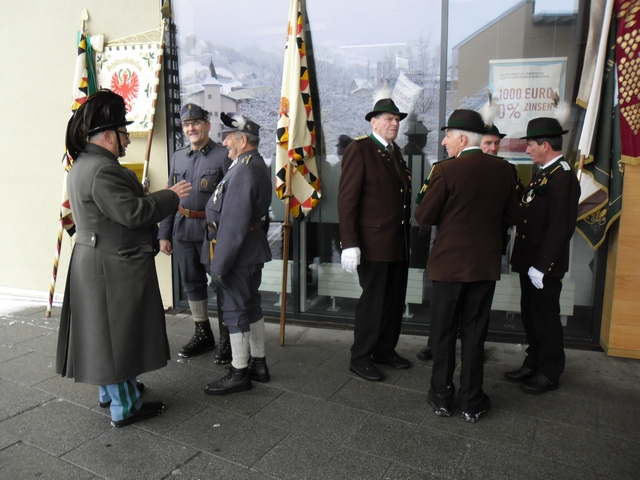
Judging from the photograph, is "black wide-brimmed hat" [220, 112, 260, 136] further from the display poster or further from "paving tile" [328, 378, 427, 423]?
the display poster

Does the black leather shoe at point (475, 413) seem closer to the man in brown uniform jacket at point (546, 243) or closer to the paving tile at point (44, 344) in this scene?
the man in brown uniform jacket at point (546, 243)

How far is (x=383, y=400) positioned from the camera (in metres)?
3.22

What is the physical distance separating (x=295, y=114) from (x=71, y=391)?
2.57 meters

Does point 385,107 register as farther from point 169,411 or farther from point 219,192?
point 169,411

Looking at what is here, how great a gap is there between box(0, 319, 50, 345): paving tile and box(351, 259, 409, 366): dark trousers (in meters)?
2.84

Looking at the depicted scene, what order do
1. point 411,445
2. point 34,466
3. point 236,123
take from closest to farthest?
point 34,466 < point 411,445 < point 236,123

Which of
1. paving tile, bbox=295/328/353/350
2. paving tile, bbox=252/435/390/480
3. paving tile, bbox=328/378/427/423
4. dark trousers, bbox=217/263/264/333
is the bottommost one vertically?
paving tile, bbox=252/435/390/480

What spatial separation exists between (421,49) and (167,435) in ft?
11.1

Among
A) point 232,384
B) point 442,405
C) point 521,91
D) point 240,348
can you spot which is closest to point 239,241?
point 240,348

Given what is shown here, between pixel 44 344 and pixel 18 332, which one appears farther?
pixel 18 332

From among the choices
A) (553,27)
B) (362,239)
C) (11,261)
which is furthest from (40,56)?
(553,27)

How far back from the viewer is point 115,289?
2.82 m

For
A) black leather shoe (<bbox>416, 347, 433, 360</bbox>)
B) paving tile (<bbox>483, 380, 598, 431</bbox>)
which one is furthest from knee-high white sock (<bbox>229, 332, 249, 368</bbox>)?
paving tile (<bbox>483, 380, 598, 431</bbox>)

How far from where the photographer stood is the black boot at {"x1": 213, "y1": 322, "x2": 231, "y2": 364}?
151 inches
